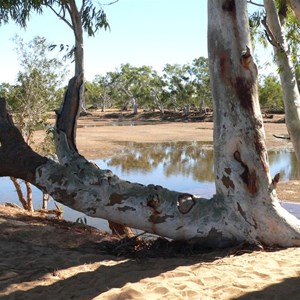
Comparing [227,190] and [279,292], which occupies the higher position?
[227,190]

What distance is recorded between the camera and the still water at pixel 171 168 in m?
13.8

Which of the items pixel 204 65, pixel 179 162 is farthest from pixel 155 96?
pixel 179 162

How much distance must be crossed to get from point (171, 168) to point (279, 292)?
50.9ft

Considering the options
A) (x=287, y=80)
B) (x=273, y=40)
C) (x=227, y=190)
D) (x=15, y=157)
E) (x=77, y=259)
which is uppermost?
(x=273, y=40)

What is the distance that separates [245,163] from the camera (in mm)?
5223

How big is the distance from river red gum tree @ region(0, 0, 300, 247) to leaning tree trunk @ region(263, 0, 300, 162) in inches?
54.2

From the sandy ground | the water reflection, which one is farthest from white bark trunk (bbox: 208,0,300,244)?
the water reflection

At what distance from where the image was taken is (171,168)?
19328mm

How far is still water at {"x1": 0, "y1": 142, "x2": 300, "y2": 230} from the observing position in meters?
13.8

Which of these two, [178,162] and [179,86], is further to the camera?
[179,86]

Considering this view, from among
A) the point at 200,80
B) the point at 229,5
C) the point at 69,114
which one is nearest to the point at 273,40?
the point at 229,5

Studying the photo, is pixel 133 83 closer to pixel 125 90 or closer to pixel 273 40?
pixel 125 90

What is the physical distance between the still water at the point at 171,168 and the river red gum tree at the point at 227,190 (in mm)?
3749

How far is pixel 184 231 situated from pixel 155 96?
53.7 m
